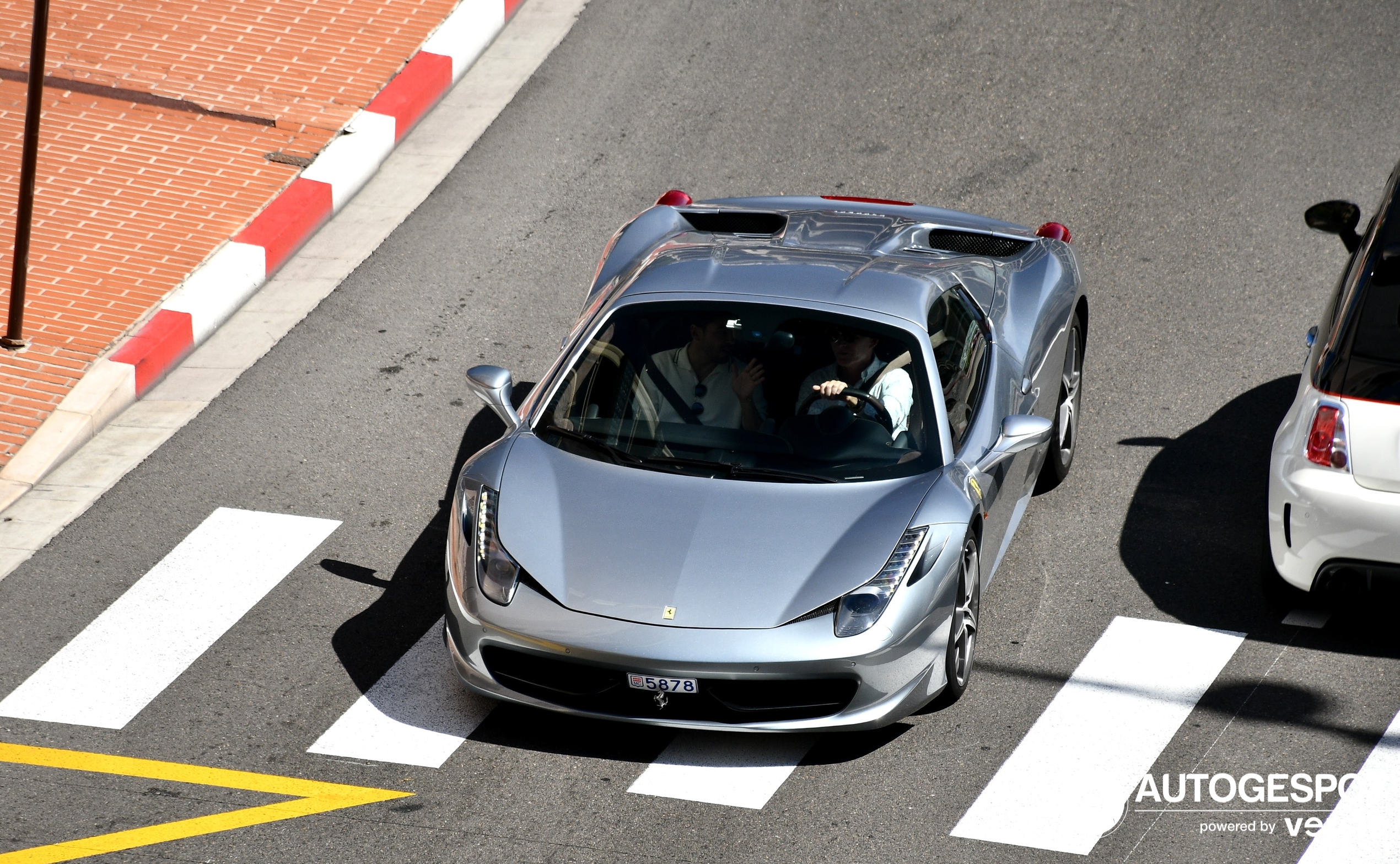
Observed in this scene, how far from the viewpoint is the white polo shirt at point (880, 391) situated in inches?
248

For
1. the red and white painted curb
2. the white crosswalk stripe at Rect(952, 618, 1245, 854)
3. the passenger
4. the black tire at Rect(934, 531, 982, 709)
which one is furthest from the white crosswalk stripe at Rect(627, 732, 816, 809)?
the red and white painted curb

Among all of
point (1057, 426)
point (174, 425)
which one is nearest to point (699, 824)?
point (1057, 426)

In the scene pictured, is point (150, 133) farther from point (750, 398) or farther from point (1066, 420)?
point (1066, 420)

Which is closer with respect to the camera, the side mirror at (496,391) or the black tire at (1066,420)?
the side mirror at (496,391)

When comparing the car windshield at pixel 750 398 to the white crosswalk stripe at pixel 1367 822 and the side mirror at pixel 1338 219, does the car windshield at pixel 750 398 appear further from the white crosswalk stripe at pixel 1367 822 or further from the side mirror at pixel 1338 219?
the side mirror at pixel 1338 219

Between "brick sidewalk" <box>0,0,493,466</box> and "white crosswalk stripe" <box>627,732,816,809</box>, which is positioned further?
"brick sidewalk" <box>0,0,493,466</box>

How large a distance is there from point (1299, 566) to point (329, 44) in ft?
27.9

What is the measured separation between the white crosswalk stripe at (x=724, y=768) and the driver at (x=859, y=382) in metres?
1.32

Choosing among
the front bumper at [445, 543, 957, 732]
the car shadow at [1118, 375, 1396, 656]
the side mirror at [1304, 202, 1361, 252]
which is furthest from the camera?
the side mirror at [1304, 202, 1361, 252]

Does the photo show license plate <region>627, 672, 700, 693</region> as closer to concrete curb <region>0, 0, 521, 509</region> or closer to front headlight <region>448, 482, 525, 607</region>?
front headlight <region>448, 482, 525, 607</region>

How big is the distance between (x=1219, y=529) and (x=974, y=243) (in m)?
1.84

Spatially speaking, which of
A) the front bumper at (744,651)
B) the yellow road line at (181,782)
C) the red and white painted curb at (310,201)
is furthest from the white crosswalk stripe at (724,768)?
the red and white painted curb at (310,201)

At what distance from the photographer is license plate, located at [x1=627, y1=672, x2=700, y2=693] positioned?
547 cm

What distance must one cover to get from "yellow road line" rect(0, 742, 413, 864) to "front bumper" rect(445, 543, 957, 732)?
0.64 meters
